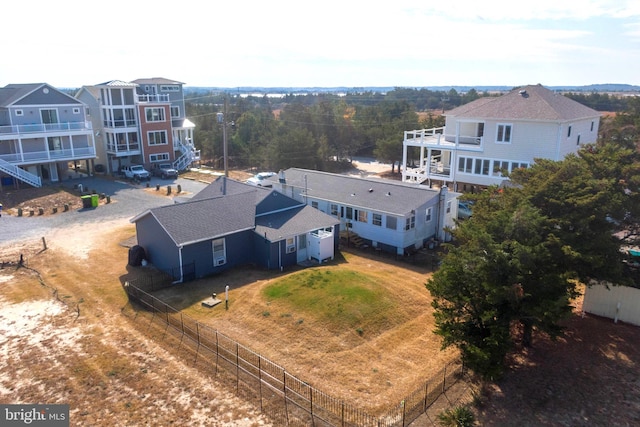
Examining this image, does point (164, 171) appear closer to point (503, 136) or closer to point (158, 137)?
point (158, 137)

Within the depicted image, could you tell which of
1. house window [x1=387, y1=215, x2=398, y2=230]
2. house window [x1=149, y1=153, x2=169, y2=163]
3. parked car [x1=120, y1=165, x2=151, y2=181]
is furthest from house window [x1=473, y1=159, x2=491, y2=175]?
house window [x1=149, y1=153, x2=169, y2=163]

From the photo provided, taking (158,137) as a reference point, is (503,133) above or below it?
above

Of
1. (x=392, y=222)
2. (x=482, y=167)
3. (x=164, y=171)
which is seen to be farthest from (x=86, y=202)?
(x=482, y=167)

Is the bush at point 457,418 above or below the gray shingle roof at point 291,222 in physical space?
below

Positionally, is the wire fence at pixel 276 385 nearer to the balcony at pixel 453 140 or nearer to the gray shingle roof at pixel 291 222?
the gray shingle roof at pixel 291 222

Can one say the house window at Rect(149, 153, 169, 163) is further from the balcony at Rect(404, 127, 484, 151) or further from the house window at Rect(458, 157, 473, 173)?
the house window at Rect(458, 157, 473, 173)

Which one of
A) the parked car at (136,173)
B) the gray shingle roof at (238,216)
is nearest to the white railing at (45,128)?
the parked car at (136,173)

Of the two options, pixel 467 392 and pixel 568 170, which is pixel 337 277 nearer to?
pixel 467 392
